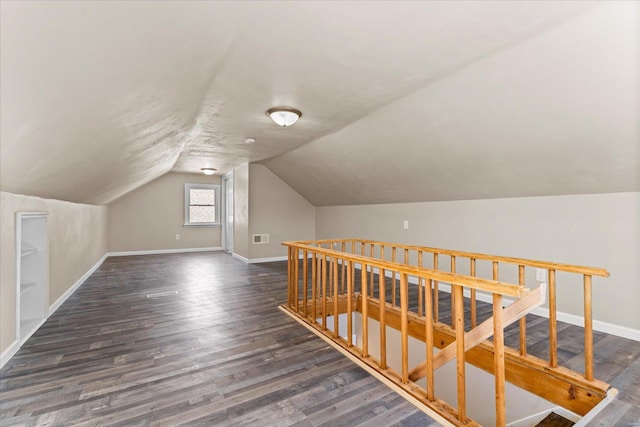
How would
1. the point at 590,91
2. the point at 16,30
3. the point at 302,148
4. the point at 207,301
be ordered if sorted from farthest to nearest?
the point at 302,148, the point at 207,301, the point at 590,91, the point at 16,30

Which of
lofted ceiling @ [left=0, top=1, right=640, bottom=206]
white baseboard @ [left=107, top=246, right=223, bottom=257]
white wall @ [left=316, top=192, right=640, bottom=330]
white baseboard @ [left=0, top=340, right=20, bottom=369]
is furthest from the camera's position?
white baseboard @ [left=107, top=246, right=223, bottom=257]

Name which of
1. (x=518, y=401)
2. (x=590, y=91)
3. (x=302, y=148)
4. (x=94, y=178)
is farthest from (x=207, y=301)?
(x=590, y=91)

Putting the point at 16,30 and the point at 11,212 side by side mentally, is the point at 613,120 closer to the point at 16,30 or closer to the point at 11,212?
the point at 16,30

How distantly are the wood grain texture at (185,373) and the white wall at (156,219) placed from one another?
4360 mm

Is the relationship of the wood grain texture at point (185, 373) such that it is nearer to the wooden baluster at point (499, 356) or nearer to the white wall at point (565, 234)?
the wooden baluster at point (499, 356)

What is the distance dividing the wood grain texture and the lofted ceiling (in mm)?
1390

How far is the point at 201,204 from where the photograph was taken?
343 inches

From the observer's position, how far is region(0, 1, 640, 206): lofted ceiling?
4.55 feet

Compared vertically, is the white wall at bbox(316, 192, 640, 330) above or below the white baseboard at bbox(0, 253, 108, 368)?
above

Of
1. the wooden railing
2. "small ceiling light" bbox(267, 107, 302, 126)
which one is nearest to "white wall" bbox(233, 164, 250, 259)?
"small ceiling light" bbox(267, 107, 302, 126)

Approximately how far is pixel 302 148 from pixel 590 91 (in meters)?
3.63

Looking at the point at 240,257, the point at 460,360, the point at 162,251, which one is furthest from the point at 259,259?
the point at 460,360

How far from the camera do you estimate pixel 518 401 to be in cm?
251

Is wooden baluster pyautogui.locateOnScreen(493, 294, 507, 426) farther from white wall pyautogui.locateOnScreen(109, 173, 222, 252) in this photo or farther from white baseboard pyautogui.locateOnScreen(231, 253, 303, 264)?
white wall pyautogui.locateOnScreen(109, 173, 222, 252)
